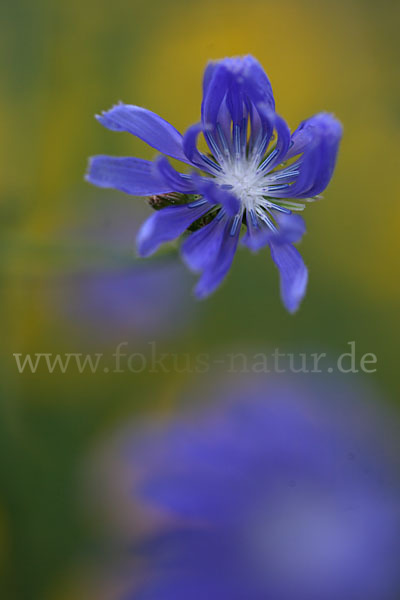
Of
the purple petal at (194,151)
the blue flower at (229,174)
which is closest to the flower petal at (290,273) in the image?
the blue flower at (229,174)

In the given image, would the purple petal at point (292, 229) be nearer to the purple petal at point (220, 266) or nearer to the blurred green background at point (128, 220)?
the purple petal at point (220, 266)

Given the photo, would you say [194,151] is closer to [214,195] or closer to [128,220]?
[214,195]

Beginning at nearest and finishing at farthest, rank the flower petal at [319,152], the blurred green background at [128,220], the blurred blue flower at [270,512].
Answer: the flower petal at [319,152]
the blurred blue flower at [270,512]
the blurred green background at [128,220]

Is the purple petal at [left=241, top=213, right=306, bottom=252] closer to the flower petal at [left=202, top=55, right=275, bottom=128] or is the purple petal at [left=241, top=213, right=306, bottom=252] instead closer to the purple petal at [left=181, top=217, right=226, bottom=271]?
the purple petal at [left=181, top=217, right=226, bottom=271]

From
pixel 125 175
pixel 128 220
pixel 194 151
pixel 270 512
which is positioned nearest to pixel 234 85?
pixel 194 151

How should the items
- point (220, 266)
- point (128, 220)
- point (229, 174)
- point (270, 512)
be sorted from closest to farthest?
1. point (220, 266)
2. point (229, 174)
3. point (270, 512)
4. point (128, 220)

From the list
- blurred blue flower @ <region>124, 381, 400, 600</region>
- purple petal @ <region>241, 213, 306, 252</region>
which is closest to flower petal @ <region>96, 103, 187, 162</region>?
purple petal @ <region>241, 213, 306, 252</region>
